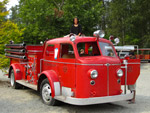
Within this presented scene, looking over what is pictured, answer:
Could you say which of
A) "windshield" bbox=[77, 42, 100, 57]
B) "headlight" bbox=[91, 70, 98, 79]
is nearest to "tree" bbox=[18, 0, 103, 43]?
"windshield" bbox=[77, 42, 100, 57]

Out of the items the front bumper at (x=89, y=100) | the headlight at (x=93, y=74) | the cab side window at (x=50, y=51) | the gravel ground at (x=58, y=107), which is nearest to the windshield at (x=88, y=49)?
the headlight at (x=93, y=74)

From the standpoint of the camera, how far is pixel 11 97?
857 cm

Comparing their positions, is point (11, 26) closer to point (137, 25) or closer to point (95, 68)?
point (95, 68)

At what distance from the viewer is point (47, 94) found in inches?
287

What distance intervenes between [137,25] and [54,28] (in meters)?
21.4

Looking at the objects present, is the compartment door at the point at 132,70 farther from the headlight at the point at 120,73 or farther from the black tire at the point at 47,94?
the black tire at the point at 47,94

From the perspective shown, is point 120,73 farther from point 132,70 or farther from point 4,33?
point 4,33

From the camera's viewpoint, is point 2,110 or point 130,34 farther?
point 130,34

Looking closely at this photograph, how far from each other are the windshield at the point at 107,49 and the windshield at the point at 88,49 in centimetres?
17

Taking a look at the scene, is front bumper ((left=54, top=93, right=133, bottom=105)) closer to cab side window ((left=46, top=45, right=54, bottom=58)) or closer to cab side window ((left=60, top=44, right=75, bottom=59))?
cab side window ((left=60, top=44, right=75, bottom=59))

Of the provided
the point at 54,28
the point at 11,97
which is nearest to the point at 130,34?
the point at 54,28

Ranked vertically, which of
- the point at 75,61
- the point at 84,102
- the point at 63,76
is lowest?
the point at 84,102

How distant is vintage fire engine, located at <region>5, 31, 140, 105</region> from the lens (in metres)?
6.25

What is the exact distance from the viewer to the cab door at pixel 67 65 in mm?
6539
